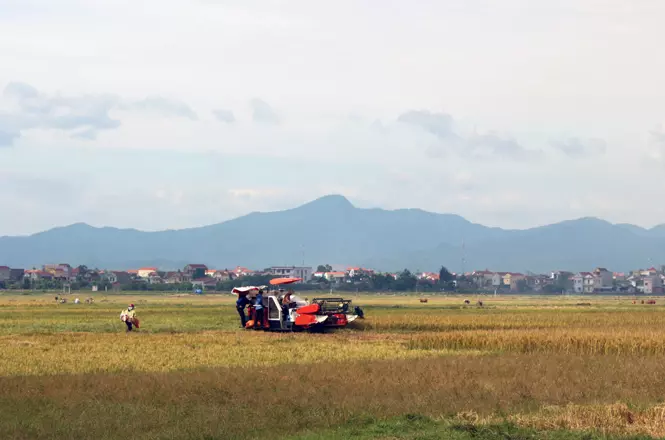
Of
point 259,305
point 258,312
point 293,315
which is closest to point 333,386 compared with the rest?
point 293,315

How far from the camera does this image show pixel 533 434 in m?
17.8

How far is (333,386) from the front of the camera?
79.1 ft

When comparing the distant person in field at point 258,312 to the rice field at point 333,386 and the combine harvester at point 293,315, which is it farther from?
the rice field at point 333,386

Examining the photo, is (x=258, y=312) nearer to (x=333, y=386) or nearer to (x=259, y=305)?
(x=259, y=305)

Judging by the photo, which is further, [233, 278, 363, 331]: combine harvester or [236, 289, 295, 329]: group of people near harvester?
[236, 289, 295, 329]: group of people near harvester

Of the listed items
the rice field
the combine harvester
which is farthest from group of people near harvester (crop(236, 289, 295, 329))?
the rice field

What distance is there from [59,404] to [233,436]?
5111mm

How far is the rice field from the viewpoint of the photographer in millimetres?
18656

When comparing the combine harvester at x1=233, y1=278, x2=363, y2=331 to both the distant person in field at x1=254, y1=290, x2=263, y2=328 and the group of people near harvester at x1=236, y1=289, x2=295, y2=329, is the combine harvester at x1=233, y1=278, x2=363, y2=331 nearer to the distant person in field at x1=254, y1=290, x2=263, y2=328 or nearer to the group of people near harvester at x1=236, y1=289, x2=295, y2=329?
the group of people near harvester at x1=236, y1=289, x2=295, y2=329

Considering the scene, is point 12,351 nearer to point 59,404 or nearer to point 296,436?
point 59,404

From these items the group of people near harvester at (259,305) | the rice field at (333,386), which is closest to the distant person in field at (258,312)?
the group of people near harvester at (259,305)

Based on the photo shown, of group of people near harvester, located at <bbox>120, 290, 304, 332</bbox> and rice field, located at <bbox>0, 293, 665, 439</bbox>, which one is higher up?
group of people near harvester, located at <bbox>120, 290, 304, 332</bbox>

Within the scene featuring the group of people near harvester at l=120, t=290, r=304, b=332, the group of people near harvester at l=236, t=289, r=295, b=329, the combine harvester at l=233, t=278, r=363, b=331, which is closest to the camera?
the group of people near harvester at l=120, t=290, r=304, b=332

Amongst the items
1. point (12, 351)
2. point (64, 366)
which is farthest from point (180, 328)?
point (64, 366)
